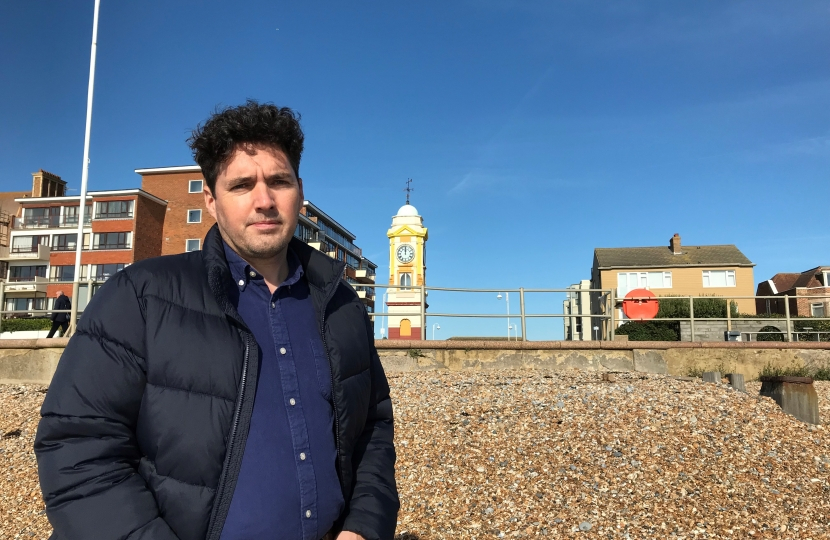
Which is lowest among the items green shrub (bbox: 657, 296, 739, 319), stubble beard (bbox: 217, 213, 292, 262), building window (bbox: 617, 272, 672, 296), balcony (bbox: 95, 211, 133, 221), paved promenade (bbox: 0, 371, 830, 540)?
paved promenade (bbox: 0, 371, 830, 540)

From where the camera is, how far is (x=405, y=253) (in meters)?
47.0

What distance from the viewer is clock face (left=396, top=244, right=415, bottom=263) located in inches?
1843

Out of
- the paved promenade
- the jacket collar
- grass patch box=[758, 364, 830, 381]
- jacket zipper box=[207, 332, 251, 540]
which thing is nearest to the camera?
jacket zipper box=[207, 332, 251, 540]

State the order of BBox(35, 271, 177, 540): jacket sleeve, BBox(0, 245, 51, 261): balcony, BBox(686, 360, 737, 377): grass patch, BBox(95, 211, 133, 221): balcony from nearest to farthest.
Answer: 1. BBox(35, 271, 177, 540): jacket sleeve
2. BBox(686, 360, 737, 377): grass patch
3. BBox(95, 211, 133, 221): balcony
4. BBox(0, 245, 51, 261): balcony

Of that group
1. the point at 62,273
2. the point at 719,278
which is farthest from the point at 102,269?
the point at 719,278

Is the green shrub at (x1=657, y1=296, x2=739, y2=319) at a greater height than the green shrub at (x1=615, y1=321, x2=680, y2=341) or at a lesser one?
greater

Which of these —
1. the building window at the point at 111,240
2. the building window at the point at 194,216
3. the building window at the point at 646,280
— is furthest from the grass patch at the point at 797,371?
the building window at the point at 111,240

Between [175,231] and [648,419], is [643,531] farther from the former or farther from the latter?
[175,231]

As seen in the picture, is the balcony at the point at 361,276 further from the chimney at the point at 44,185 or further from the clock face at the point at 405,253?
the chimney at the point at 44,185

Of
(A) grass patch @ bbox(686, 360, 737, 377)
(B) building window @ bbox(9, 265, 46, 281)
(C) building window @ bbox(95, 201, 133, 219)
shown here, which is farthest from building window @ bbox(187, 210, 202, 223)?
(A) grass patch @ bbox(686, 360, 737, 377)

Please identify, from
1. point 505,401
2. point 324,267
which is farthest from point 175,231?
point 324,267

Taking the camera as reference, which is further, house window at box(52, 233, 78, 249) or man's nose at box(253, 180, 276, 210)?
house window at box(52, 233, 78, 249)

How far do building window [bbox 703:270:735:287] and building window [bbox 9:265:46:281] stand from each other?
59655 millimetres

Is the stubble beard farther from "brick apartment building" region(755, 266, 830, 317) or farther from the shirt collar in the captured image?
"brick apartment building" region(755, 266, 830, 317)
